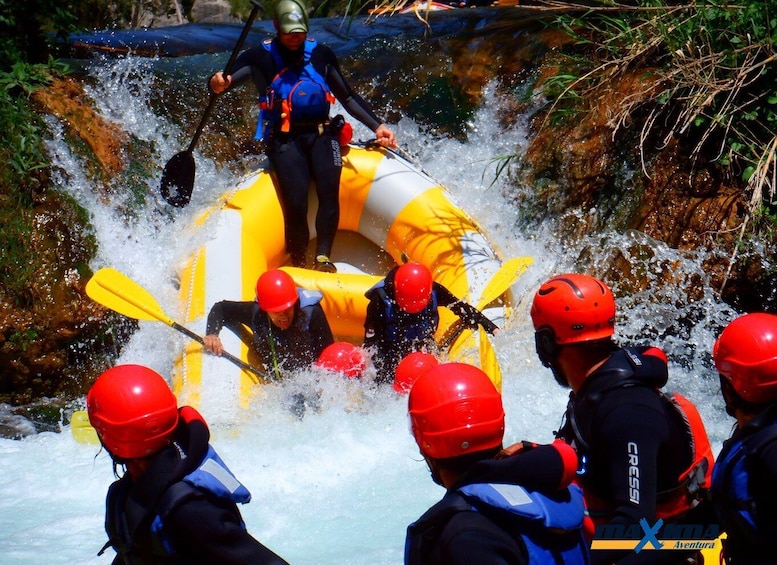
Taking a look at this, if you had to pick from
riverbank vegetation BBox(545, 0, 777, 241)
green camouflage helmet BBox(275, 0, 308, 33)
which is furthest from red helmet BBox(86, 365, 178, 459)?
riverbank vegetation BBox(545, 0, 777, 241)

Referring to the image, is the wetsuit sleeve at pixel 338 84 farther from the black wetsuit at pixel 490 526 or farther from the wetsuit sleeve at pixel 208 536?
the black wetsuit at pixel 490 526

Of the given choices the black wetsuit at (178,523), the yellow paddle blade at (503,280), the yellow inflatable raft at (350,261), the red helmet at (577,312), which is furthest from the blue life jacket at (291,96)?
the black wetsuit at (178,523)

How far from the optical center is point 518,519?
4.89 feet

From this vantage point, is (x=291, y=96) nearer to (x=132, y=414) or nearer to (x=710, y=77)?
(x=710, y=77)

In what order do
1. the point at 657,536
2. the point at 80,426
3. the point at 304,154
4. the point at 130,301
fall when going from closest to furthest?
the point at 657,536 → the point at 80,426 → the point at 130,301 → the point at 304,154

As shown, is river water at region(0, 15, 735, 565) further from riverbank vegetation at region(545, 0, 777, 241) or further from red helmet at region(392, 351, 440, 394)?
riverbank vegetation at region(545, 0, 777, 241)

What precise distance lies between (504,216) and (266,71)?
5.36ft

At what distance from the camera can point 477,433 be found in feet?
5.26

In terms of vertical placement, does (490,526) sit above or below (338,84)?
above

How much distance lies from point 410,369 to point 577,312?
85.0 inches

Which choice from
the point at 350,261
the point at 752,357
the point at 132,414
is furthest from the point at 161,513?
Result: the point at 350,261

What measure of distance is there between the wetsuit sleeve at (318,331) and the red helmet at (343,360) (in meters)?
0.03

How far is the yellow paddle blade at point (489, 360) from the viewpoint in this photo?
422 cm

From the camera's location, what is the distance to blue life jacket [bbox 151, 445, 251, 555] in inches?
67.2
